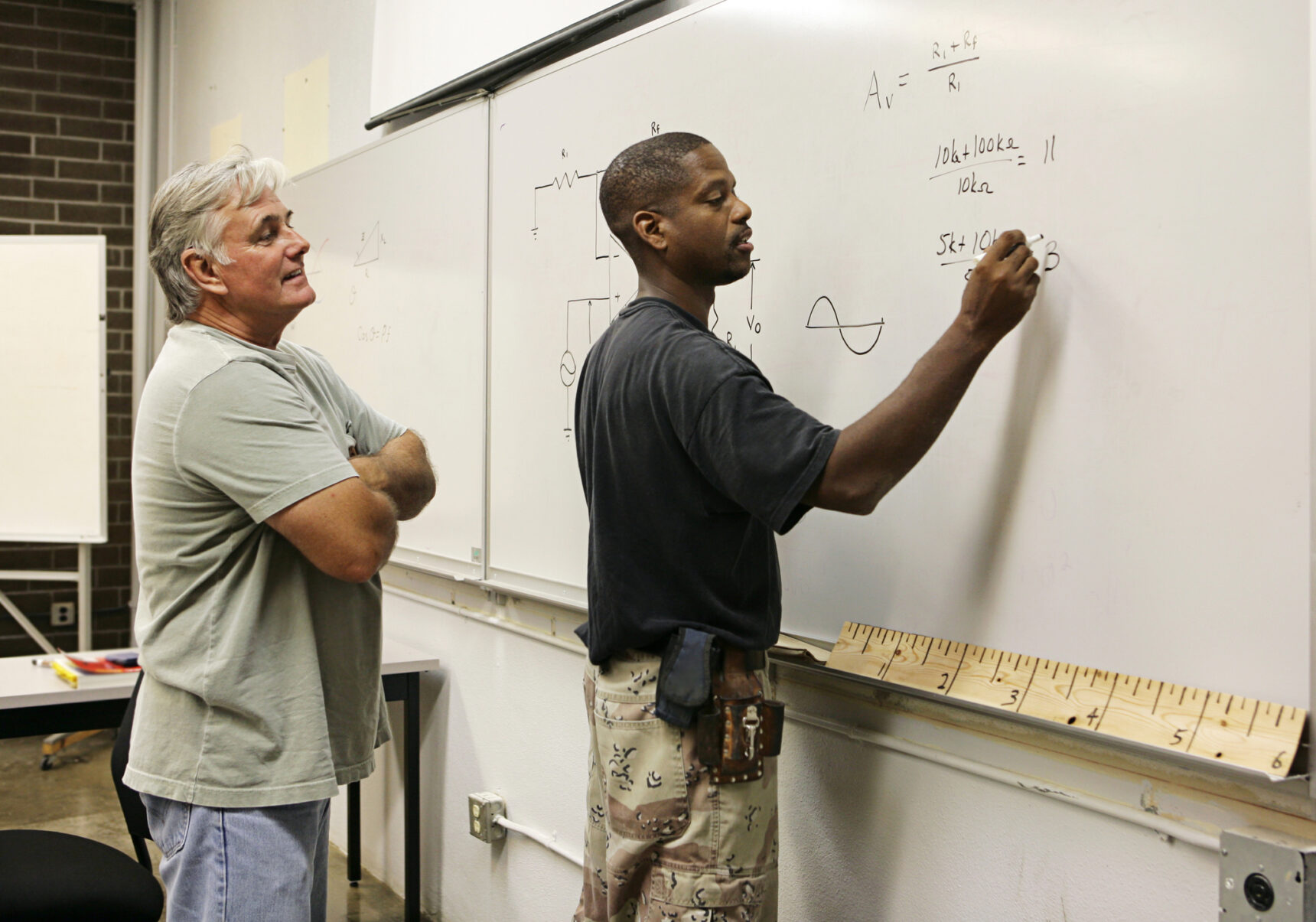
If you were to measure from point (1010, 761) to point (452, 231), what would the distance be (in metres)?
1.84

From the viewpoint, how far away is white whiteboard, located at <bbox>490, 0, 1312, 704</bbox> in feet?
3.76

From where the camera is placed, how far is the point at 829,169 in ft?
5.33

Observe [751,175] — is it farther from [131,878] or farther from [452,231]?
[131,878]

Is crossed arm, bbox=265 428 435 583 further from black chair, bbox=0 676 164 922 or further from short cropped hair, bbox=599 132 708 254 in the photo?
black chair, bbox=0 676 164 922

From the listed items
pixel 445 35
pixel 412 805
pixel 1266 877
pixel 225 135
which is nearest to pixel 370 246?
pixel 445 35

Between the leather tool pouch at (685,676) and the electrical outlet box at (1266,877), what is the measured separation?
1.95 feet

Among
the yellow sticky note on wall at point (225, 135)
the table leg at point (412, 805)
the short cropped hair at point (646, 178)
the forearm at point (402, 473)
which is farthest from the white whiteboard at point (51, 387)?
the short cropped hair at point (646, 178)

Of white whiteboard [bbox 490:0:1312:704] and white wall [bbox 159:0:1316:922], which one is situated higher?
white whiteboard [bbox 490:0:1312:704]

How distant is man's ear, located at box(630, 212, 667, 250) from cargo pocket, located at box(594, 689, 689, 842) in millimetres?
615

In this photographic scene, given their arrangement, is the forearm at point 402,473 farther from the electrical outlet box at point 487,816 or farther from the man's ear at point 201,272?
the electrical outlet box at point 487,816

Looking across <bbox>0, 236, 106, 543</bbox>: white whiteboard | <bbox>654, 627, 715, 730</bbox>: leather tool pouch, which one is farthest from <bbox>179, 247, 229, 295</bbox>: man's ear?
<bbox>0, 236, 106, 543</bbox>: white whiteboard

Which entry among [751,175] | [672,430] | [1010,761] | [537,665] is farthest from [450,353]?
[1010,761]

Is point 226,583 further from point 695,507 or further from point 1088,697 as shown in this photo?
point 1088,697

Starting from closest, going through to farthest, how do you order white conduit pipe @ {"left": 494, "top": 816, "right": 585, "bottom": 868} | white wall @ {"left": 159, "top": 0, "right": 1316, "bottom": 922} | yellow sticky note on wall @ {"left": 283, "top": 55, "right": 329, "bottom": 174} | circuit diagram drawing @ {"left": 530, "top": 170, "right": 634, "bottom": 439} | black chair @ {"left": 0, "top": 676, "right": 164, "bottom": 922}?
white wall @ {"left": 159, "top": 0, "right": 1316, "bottom": 922}, black chair @ {"left": 0, "top": 676, "right": 164, "bottom": 922}, circuit diagram drawing @ {"left": 530, "top": 170, "right": 634, "bottom": 439}, white conduit pipe @ {"left": 494, "top": 816, "right": 585, "bottom": 868}, yellow sticky note on wall @ {"left": 283, "top": 55, "right": 329, "bottom": 174}
